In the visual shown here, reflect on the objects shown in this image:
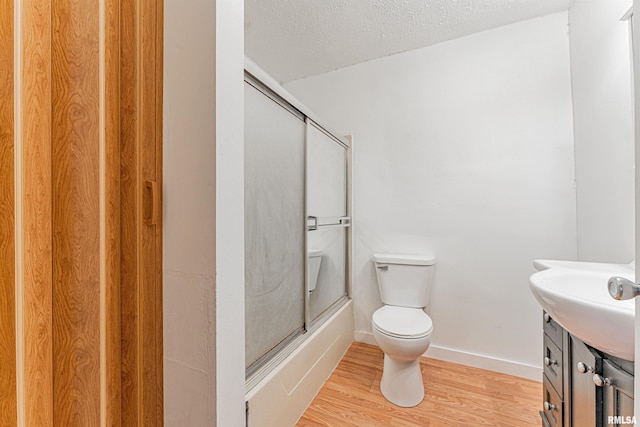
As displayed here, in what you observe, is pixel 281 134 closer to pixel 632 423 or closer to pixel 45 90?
pixel 45 90

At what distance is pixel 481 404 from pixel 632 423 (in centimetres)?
107

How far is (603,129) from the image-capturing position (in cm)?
132

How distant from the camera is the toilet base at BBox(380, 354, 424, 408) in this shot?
1.44m

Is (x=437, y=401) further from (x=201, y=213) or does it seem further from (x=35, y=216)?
(x=35, y=216)

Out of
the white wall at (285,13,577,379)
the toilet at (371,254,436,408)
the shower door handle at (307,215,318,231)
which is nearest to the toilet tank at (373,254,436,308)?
the toilet at (371,254,436,408)

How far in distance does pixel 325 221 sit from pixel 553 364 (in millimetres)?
1276

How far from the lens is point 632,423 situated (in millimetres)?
574

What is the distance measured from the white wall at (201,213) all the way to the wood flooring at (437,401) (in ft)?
3.17

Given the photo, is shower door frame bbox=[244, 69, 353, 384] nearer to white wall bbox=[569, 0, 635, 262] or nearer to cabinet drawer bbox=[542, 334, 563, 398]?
cabinet drawer bbox=[542, 334, 563, 398]

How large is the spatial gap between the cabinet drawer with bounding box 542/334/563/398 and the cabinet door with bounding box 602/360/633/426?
29cm

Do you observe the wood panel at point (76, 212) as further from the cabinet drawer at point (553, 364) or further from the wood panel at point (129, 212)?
the cabinet drawer at point (553, 364)

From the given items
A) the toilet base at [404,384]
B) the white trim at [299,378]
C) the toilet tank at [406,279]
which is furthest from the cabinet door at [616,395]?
the toilet tank at [406,279]

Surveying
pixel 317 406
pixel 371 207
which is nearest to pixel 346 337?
pixel 317 406
